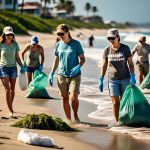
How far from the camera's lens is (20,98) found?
11273mm

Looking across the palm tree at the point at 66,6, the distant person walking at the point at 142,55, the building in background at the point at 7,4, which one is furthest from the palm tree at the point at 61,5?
the distant person walking at the point at 142,55

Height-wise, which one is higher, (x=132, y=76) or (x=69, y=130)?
(x=132, y=76)

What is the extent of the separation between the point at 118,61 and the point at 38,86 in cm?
364

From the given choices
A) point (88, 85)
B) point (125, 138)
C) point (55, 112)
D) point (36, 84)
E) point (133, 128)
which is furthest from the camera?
point (88, 85)

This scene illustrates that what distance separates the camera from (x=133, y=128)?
25.6 feet

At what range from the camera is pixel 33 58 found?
441 inches

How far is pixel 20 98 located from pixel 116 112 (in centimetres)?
351

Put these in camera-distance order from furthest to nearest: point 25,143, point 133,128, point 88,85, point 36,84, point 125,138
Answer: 1. point 88,85
2. point 36,84
3. point 133,128
4. point 125,138
5. point 25,143

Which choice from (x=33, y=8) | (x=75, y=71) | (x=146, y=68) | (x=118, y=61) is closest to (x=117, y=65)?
(x=118, y=61)

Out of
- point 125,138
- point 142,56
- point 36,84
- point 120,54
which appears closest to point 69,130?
point 125,138

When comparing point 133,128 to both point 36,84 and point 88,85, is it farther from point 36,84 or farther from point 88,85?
point 88,85

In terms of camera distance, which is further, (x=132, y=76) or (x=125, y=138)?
(x=132, y=76)

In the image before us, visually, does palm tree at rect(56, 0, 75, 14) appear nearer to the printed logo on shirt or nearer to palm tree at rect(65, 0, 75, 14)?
palm tree at rect(65, 0, 75, 14)

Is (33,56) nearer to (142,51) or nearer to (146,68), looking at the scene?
(142,51)
